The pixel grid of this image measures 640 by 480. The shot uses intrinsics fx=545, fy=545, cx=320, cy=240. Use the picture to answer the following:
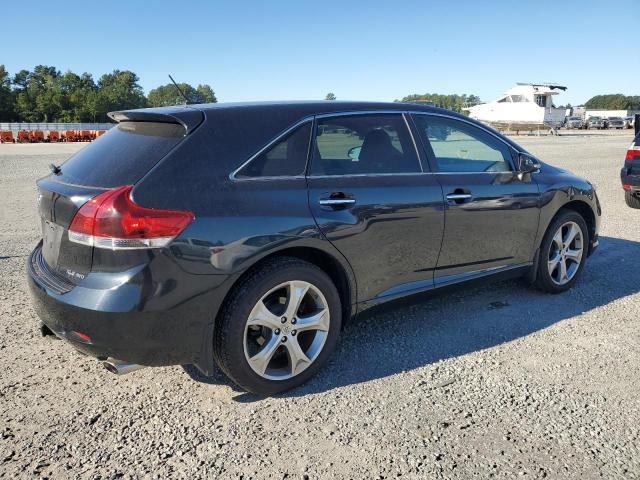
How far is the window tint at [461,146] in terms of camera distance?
4016 millimetres

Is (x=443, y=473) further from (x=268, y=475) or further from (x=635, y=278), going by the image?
(x=635, y=278)

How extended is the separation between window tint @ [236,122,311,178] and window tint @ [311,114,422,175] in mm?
83

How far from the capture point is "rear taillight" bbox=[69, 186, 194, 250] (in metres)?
2.67

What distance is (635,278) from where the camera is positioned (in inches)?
213

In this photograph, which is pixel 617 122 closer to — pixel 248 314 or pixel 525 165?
A: pixel 525 165

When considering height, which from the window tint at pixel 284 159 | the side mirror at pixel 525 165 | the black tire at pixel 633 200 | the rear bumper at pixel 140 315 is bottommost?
the black tire at pixel 633 200

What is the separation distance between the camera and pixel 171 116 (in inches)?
122

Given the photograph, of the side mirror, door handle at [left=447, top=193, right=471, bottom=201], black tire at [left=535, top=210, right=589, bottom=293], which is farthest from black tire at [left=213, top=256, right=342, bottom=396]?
black tire at [left=535, top=210, right=589, bottom=293]

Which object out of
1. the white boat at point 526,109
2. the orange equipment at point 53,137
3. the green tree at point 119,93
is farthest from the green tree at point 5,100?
the white boat at point 526,109

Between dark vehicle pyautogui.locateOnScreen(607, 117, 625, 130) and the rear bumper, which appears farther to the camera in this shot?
dark vehicle pyautogui.locateOnScreen(607, 117, 625, 130)

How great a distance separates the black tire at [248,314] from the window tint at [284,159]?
506mm

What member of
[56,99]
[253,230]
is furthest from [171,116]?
[56,99]

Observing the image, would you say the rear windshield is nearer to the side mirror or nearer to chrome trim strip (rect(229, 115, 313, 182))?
chrome trim strip (rect(229, 115, 313, 182))

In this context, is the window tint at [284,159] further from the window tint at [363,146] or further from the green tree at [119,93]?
the green tree at [119,93]
